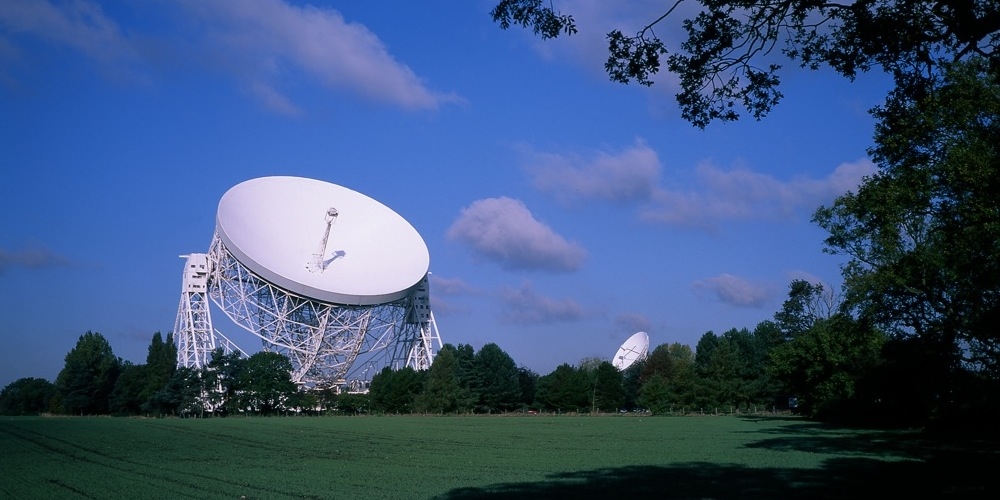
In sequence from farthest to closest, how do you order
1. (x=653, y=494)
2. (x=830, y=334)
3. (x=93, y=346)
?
(x=93, y=346) < (x=830, y=334) < (x=653, y=494)

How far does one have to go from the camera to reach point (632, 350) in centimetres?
12288

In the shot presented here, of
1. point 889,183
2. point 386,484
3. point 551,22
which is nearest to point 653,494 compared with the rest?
point 386,484

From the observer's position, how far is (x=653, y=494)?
16.4 metres

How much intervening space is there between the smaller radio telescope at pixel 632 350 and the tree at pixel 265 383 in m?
59.3

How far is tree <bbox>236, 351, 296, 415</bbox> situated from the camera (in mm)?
75312

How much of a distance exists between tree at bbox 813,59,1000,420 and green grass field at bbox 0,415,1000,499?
4.44 m

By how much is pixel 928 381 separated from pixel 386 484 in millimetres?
28304

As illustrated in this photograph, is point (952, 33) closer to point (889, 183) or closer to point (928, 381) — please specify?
point (889, 183)

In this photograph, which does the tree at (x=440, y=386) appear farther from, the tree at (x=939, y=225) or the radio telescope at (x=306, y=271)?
the tree at (x=939, y=225)

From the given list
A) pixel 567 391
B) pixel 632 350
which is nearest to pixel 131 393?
pixel 567 391

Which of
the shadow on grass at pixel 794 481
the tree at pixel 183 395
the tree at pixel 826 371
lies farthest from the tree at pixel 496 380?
the shadow on grass at pixel 794 481

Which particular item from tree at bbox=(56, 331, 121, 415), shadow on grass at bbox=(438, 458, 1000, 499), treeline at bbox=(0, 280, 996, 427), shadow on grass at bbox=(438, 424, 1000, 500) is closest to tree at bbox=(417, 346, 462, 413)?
treeline at bbox=(0, 280, 996, 427)

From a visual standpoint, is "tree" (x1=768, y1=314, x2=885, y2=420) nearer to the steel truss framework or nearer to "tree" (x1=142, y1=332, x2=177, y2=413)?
the steel truss framework

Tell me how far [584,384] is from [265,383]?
133ft
